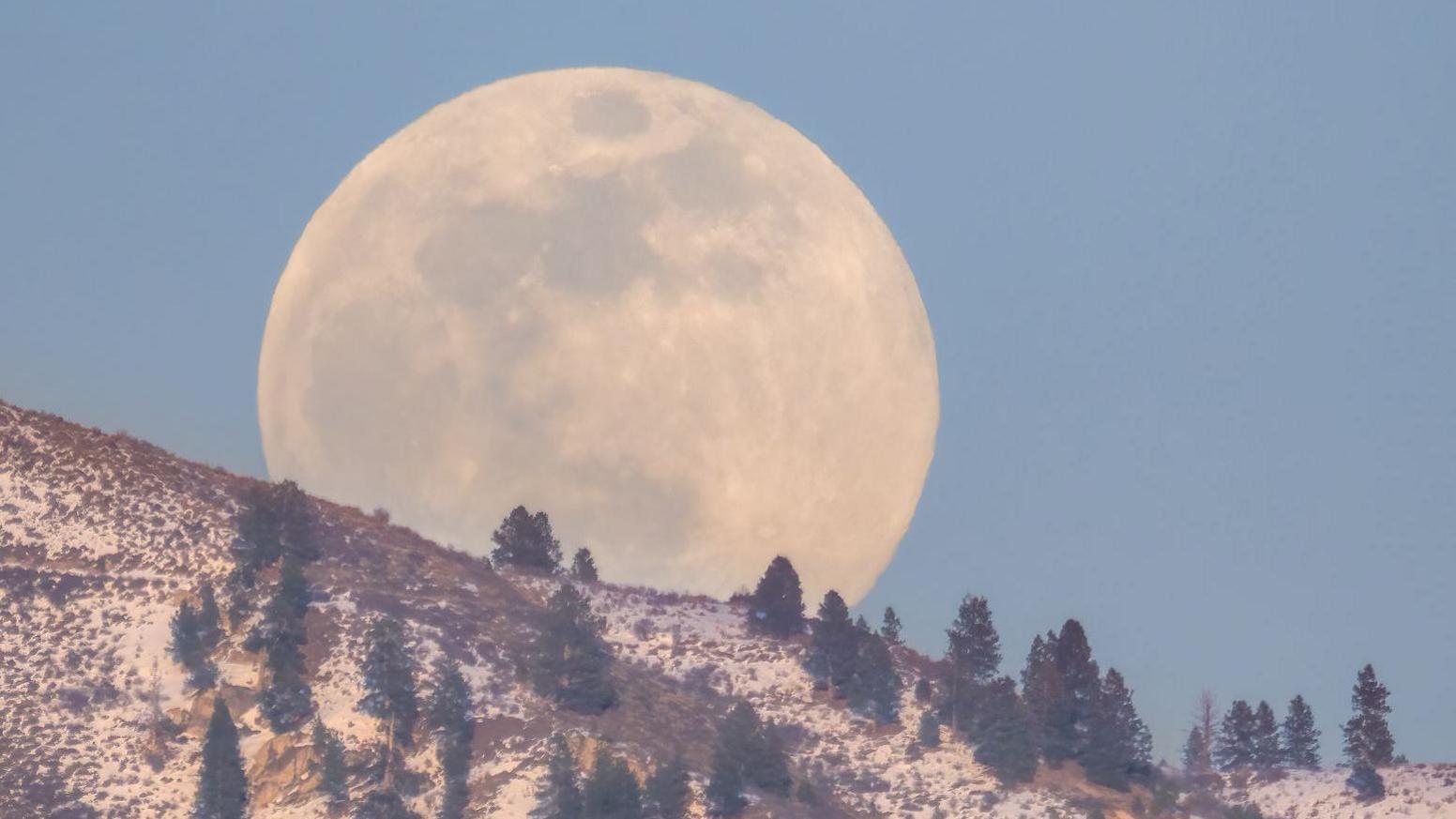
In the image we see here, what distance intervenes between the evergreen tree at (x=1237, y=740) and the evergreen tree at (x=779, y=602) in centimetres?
2668

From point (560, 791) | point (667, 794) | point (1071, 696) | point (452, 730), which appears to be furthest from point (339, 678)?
point (1071, 696)

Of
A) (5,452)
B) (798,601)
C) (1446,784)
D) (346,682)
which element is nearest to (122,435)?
(5,452)

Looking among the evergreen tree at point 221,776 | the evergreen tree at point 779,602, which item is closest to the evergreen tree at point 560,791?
the evergreen tree at point 221,776

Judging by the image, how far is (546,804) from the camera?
129500mm

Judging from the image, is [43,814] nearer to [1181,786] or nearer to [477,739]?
[477,739]

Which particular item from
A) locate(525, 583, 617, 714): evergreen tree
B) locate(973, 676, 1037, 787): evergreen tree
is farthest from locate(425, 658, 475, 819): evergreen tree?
locate(973, 676, 1037, 787): evergreen tree

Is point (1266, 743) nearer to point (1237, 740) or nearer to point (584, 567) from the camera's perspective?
point (1237, 740)

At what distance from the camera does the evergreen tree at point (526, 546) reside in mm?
163875

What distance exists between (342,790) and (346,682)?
968cm

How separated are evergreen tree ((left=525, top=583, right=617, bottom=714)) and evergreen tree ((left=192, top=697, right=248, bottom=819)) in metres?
18.0

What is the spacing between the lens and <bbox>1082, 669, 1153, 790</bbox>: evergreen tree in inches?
5802

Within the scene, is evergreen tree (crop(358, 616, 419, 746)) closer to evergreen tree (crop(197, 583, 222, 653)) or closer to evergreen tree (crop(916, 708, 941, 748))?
evergreen tree (crop(197, 583, 222, 653))

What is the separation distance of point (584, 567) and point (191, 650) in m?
31.4

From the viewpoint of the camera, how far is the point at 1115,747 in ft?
486
